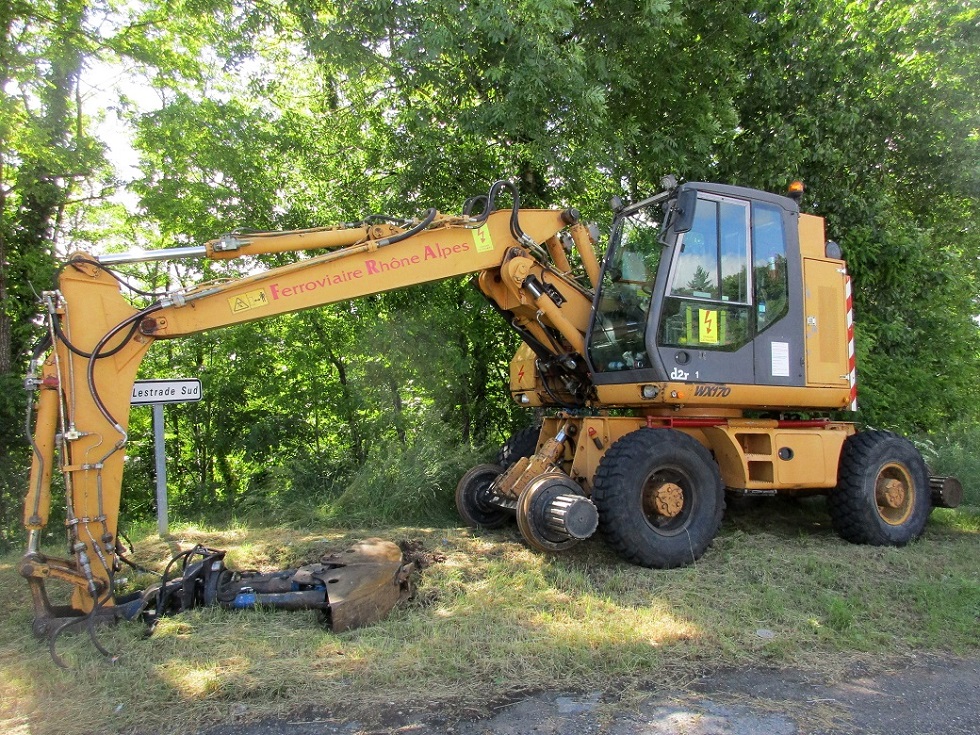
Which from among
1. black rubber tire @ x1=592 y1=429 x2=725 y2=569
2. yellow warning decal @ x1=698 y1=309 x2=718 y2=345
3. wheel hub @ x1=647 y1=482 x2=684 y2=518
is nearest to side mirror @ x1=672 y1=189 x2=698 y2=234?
yellow warning decal @ x1=698 y1=309 x2=718 y2=345

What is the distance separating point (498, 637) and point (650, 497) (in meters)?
2.15

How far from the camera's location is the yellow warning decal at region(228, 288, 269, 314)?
514 cm

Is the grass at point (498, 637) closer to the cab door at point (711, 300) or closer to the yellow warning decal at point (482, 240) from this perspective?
the cab door at point (711, 300)

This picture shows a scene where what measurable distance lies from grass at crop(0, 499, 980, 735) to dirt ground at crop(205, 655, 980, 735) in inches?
4.3

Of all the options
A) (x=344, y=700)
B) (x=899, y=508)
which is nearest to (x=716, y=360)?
(x=899, y=508)

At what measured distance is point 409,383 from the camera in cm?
945

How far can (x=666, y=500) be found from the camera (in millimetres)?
5828

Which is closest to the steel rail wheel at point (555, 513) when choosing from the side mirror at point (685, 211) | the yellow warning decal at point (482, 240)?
the yellow warning decal at point (482, 240)

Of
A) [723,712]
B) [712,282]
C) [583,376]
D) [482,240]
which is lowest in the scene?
[723,712]

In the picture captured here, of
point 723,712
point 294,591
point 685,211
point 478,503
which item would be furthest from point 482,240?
point 723,712

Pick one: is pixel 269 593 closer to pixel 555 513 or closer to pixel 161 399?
pixel 555 513

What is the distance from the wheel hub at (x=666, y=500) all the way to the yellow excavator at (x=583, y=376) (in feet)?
0.06

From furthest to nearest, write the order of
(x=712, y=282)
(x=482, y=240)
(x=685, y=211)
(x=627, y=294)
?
(x=627, y=294), (x=712, y=282), (x=482, y=240), (x=685, y=211)

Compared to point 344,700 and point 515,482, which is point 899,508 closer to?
point 515,482
